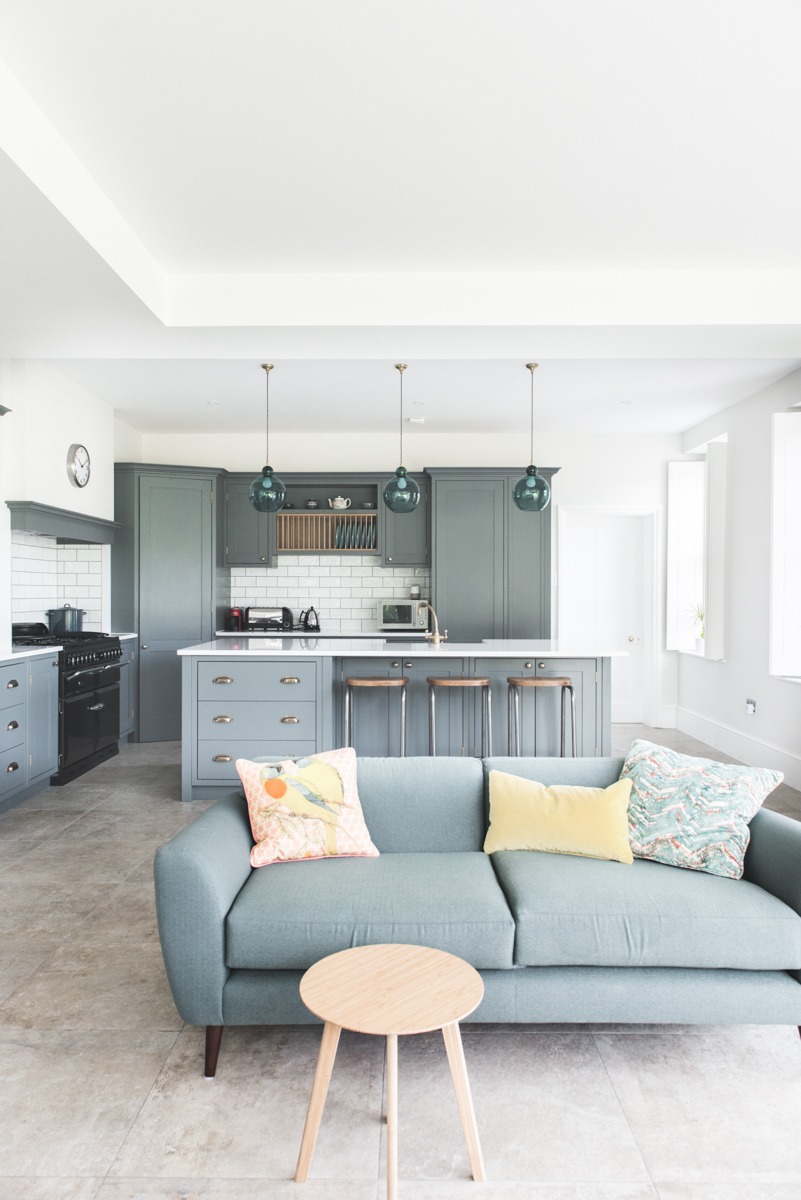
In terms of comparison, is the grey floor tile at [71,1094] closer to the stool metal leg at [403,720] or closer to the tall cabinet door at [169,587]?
the stool metal leg at [403,720]

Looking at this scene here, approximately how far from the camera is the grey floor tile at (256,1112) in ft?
5.67

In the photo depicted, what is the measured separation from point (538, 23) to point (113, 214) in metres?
2.13

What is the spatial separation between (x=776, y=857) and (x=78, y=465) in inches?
215

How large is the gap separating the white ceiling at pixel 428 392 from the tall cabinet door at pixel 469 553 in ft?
2.19

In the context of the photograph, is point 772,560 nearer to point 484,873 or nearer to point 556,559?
point 556,559

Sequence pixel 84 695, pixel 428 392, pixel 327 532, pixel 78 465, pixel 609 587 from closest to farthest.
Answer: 1. pixel 84 695
2. pixel 78 465
3. pixel 428 392
4. pixel 327 532
5. pixel 609 587

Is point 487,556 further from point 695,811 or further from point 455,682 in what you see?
point 695,811

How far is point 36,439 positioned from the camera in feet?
17.2

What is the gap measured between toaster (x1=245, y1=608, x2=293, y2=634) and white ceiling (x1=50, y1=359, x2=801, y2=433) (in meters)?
1.81

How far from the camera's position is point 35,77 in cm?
260

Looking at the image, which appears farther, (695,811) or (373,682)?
(373,682)

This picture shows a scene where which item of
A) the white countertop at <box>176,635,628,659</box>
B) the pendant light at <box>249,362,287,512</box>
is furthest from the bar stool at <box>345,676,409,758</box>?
the pendant light at <box>249,362,287,512</box>

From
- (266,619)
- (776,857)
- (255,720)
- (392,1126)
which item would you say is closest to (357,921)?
(392,1126)

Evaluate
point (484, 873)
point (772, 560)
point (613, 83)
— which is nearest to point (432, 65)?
point (613, 83)
